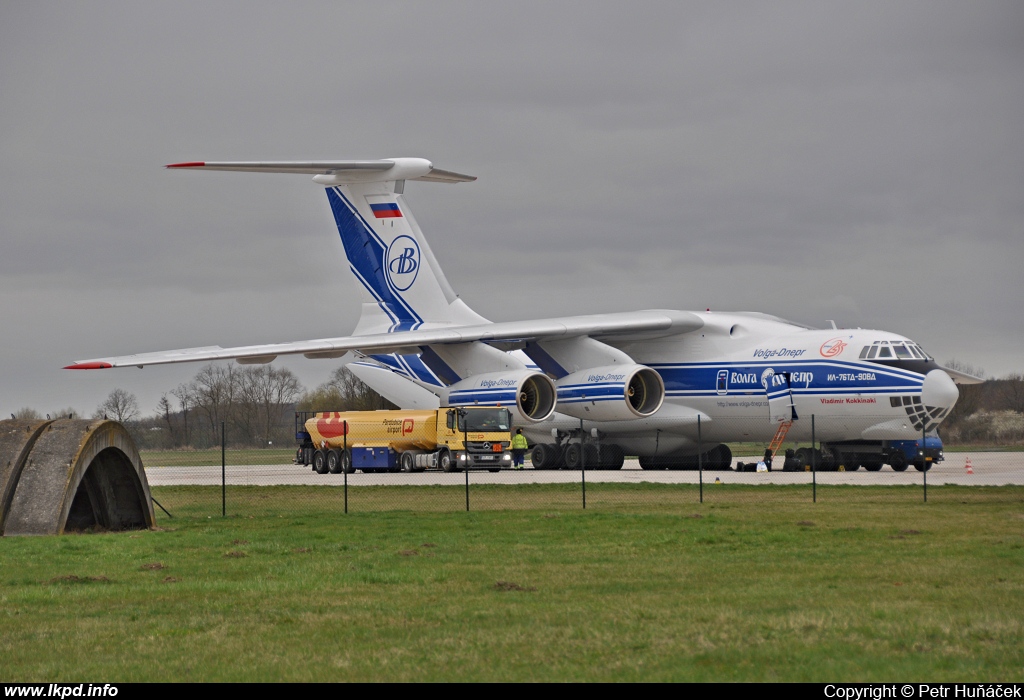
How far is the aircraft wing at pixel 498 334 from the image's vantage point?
31078 millimetres

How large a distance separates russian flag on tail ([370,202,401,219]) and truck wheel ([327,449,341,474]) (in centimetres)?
760

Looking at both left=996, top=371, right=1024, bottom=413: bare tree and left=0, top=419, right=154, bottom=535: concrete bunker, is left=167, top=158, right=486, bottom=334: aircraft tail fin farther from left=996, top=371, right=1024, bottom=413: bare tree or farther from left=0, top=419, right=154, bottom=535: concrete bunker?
left=996, top=371, right=1024, bottom=413: bare tree

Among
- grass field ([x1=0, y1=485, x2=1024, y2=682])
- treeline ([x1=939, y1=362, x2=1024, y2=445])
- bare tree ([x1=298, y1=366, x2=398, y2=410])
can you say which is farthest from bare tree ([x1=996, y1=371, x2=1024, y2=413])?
grass field ([x1=0, y1=485, x2=1024, y2=682])

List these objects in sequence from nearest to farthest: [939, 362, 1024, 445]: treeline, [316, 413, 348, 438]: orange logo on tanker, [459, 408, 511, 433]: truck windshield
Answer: [459, 408, 511, 433]: truck windshield → [316, 413, 348, 438]: orange logo on tanker → [939, 362, 1024, 445]: treeline

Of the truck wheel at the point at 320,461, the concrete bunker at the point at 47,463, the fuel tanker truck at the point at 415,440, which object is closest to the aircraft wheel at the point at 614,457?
the fuel tanker truck at the point at 415,440

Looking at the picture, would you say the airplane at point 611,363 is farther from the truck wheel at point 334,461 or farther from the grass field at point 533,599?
the grass field at point 533,599

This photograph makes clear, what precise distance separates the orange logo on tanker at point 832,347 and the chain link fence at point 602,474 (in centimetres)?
164

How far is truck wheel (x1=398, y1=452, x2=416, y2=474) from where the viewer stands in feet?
116

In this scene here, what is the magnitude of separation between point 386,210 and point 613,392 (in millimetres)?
10158

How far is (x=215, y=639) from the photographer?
890 cm

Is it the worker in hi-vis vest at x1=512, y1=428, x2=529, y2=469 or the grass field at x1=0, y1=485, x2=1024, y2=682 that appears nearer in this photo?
the grass field at x1=0, y1=485, x2=1024, y2=682

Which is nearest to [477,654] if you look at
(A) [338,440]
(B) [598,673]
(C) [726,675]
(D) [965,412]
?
(B) [598,673]

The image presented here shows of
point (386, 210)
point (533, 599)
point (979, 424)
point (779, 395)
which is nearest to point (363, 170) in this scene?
point (386, 210)

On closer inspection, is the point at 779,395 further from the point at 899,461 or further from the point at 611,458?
the point at 611,458
